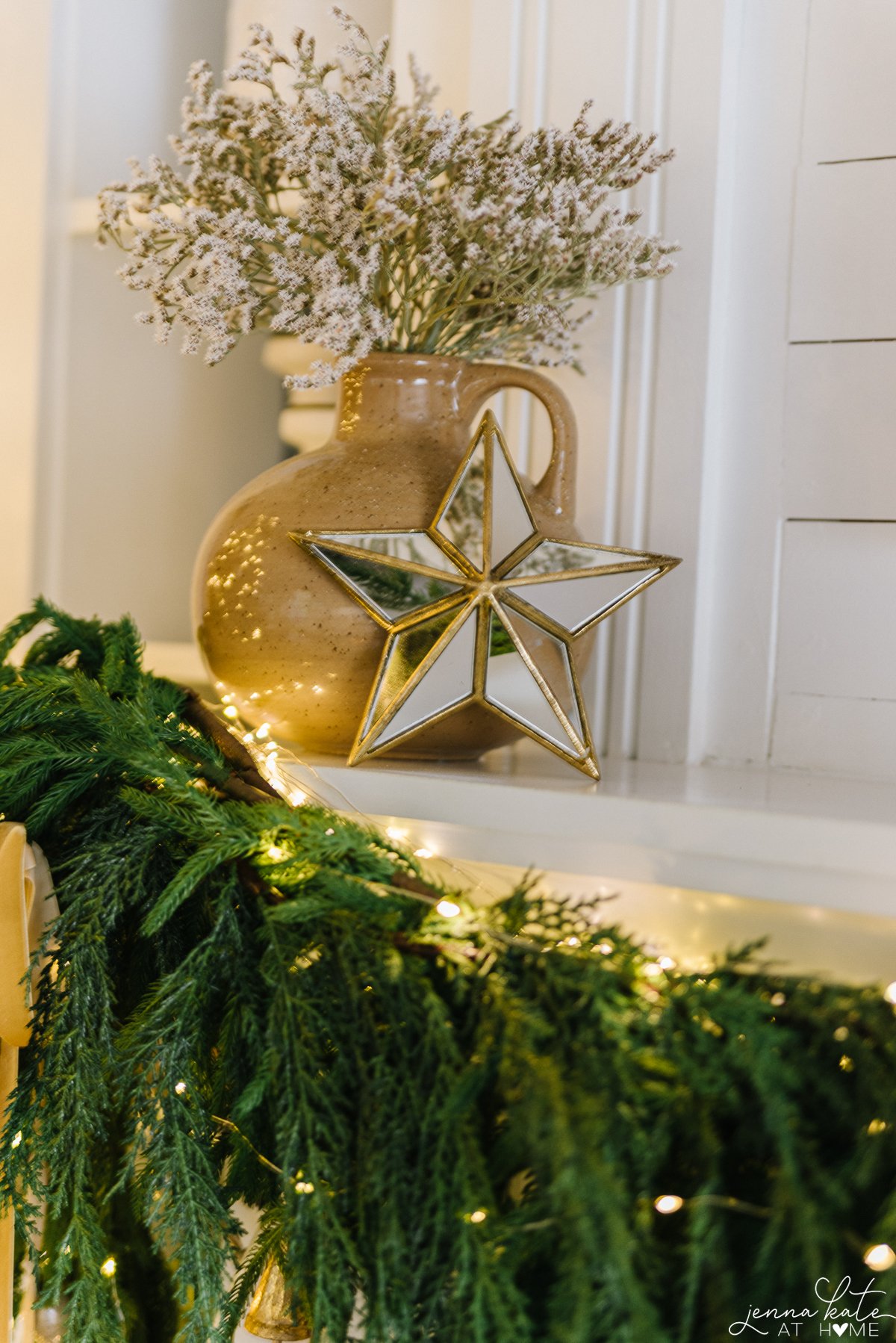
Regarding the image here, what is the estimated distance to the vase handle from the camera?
826 millimetres

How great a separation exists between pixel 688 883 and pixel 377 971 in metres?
0.21

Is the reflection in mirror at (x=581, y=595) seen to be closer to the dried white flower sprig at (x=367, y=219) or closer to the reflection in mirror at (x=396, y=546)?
the reflection in mirror at (x=396, y=546)

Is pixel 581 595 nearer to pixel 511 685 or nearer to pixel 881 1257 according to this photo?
pixel 511 685

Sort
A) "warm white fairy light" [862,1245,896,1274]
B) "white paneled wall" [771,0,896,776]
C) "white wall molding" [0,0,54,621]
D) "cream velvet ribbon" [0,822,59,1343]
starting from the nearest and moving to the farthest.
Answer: "warm white fairy light" [862,1245,896,1274]
"cream velvet ribbon" [0,822,59,1343]
"white paneled wall" [771,0,896,776]
"white wall molding" [0,0,54,621]

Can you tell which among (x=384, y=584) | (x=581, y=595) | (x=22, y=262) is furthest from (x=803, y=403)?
(x=22, y=262)

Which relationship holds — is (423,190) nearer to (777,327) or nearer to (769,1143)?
(777,327)

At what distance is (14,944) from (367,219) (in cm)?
52

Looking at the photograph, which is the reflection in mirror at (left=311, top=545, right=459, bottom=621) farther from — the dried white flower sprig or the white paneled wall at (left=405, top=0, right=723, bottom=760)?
the white paneled wall at (left=405, top=0, right=723, bottom=760)

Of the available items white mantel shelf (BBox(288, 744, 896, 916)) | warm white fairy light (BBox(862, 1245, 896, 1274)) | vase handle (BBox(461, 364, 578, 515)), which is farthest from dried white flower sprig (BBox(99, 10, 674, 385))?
warm white fairy light (BBox(862, 1245, 896, 1274))

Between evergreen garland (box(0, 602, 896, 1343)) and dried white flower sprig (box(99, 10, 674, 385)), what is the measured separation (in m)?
0.32

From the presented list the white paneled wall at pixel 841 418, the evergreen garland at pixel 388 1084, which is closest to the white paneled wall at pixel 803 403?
the white paneled wall at pixel 841 418

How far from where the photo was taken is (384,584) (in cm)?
76

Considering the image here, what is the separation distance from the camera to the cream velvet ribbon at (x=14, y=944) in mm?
603

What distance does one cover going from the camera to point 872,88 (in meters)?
0.88
